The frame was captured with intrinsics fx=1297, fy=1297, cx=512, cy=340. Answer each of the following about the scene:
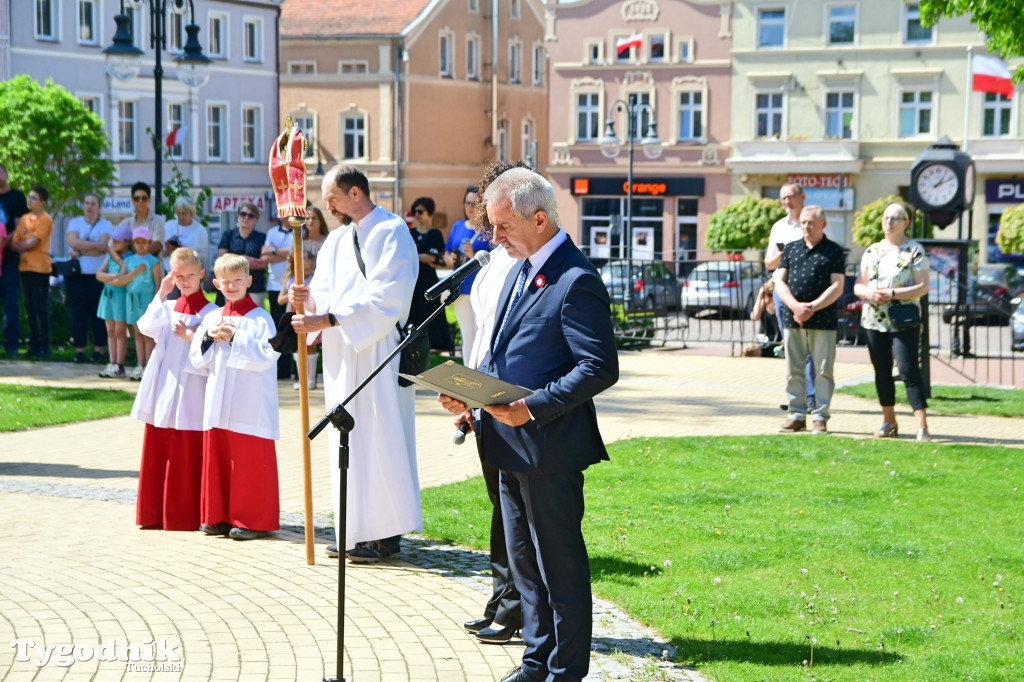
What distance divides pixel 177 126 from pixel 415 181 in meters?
11.2

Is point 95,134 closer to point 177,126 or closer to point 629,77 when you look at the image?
point 177,126

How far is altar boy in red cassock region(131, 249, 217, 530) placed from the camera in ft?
26.2

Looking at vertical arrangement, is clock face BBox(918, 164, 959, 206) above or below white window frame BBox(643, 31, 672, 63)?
below

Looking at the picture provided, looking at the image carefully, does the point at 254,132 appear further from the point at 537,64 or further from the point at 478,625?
the point at 478,625

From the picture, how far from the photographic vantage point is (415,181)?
2240 inches

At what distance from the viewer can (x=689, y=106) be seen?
5238 centimetres

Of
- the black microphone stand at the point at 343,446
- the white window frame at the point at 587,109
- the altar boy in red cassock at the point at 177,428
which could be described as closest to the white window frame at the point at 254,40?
the white window frame at the point at 587,109

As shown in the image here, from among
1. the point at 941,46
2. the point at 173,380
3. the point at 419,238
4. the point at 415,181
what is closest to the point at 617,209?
the point at 415,181

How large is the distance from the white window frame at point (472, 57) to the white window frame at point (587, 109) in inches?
310

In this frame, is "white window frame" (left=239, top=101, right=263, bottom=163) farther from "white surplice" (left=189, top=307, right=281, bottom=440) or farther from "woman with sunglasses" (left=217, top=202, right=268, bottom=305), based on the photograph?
"white surplice" (left=189, top=307, right=281, bottom=440)

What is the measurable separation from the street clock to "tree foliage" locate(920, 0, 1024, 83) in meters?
3.69

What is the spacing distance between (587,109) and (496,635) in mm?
49296

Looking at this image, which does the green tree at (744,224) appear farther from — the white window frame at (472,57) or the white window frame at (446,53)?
the white window frame at (472,57)

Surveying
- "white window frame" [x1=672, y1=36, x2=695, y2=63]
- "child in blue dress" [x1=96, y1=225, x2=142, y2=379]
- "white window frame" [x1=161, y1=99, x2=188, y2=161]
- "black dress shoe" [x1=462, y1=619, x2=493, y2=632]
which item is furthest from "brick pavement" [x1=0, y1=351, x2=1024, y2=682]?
"white window frame" [x1=672, y1=36, x2=695, y2=63]
